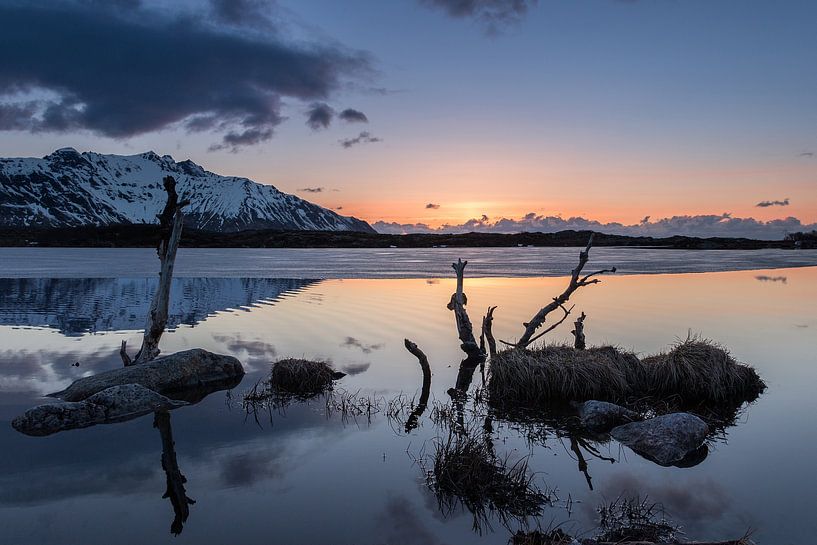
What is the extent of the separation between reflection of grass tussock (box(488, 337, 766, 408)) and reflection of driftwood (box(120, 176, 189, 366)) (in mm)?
11509

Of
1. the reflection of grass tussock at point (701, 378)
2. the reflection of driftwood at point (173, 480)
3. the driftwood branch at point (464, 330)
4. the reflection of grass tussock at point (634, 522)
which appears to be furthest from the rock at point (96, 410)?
the reflection of grass tussock at point (701, 378)

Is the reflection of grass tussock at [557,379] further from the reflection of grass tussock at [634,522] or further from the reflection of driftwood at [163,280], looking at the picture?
the reflection of driftwood at [163,280]

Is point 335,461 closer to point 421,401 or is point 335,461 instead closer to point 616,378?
point 421,401

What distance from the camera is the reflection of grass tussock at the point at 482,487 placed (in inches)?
390

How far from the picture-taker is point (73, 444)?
13.0m

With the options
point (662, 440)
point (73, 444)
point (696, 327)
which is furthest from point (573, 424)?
point (696, 327)

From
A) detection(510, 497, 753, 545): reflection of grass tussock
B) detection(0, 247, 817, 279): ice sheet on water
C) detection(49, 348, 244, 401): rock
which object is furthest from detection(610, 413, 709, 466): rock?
detection(0, 247, 817, 279): ice sheet on water

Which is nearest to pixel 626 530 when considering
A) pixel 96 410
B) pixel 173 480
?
pixel 173 480

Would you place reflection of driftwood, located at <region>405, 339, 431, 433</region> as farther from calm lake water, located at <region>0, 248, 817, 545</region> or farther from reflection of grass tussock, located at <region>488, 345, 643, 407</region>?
reflection of grass tussock, located at <region>488, 345, 643, 407</region>

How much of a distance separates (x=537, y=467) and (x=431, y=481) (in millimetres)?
2364

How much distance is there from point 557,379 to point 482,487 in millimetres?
7471

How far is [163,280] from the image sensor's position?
64.8 feet

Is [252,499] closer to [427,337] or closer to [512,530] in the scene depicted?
[512,530]

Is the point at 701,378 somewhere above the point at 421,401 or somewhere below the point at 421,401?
above
